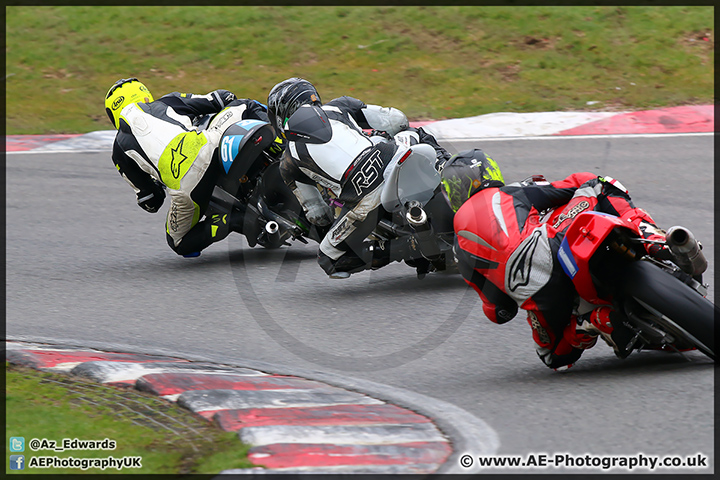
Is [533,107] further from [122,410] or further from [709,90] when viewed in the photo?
[122,410]

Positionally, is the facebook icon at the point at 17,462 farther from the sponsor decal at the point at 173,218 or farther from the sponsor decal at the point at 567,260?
the sponsor decal at the point at 173,218

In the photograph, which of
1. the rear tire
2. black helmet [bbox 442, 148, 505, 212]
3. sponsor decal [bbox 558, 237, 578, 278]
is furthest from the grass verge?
black helmet [bbox 442, 148, 505, 212]

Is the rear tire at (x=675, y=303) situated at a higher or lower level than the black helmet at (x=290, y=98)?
lower

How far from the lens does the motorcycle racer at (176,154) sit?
7148 mm

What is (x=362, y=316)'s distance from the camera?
588 cm

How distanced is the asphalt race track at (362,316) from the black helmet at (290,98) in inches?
47.9

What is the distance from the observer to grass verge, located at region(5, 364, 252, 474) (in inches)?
139

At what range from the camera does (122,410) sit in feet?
13.6

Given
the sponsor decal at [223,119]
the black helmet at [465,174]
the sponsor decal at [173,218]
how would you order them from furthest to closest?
the sponsor decal at [223,119] < the sponsor decal at [173,218] < the black helmet at [465,174]

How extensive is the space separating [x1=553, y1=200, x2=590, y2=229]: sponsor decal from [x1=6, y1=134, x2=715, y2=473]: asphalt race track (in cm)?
75

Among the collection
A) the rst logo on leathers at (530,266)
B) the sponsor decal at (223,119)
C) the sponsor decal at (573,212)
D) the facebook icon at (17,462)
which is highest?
the sponsor decal at (573,212)

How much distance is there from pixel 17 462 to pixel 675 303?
9.05ft

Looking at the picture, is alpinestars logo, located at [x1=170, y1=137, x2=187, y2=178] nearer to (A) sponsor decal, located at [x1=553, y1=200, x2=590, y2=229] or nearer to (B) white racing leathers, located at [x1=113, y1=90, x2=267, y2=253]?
(B) white racing leathers, located at [x1=113, y1=90, x2=267, y2=253]

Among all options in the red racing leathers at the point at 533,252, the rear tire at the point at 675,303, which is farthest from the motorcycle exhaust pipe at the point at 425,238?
the rear tire at the point at 675,303
